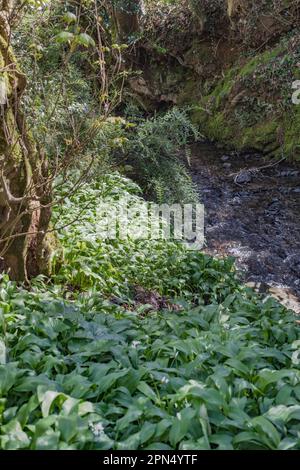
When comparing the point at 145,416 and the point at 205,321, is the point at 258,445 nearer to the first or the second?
the point at 145,416

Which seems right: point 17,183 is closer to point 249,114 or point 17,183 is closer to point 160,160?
point 160,160

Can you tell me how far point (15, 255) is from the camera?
3758mm

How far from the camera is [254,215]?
7.38 m

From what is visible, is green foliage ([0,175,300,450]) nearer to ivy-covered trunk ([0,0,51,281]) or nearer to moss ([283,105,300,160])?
ivy-covered trunk ([0,0,51,281])

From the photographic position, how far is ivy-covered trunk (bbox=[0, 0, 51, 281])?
11.2 ft

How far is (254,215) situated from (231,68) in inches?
214

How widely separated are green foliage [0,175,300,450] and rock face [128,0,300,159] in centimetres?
604

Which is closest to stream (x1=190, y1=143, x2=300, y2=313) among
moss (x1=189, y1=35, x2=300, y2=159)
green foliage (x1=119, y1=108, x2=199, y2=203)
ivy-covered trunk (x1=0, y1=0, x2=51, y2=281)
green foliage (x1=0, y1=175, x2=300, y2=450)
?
moss (x1=189, y1=35, x2=300, y2=159)

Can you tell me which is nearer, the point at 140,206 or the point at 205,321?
the point at 205,321

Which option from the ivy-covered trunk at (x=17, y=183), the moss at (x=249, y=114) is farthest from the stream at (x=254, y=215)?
the ivy-covered trunk at (x=17, y=183)

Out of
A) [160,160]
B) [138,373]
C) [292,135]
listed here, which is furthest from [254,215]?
[138,373]

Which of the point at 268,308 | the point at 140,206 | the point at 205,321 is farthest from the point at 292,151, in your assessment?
the point at 205,321

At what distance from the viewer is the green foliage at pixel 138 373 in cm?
190

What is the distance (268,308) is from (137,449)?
7.75 ft
